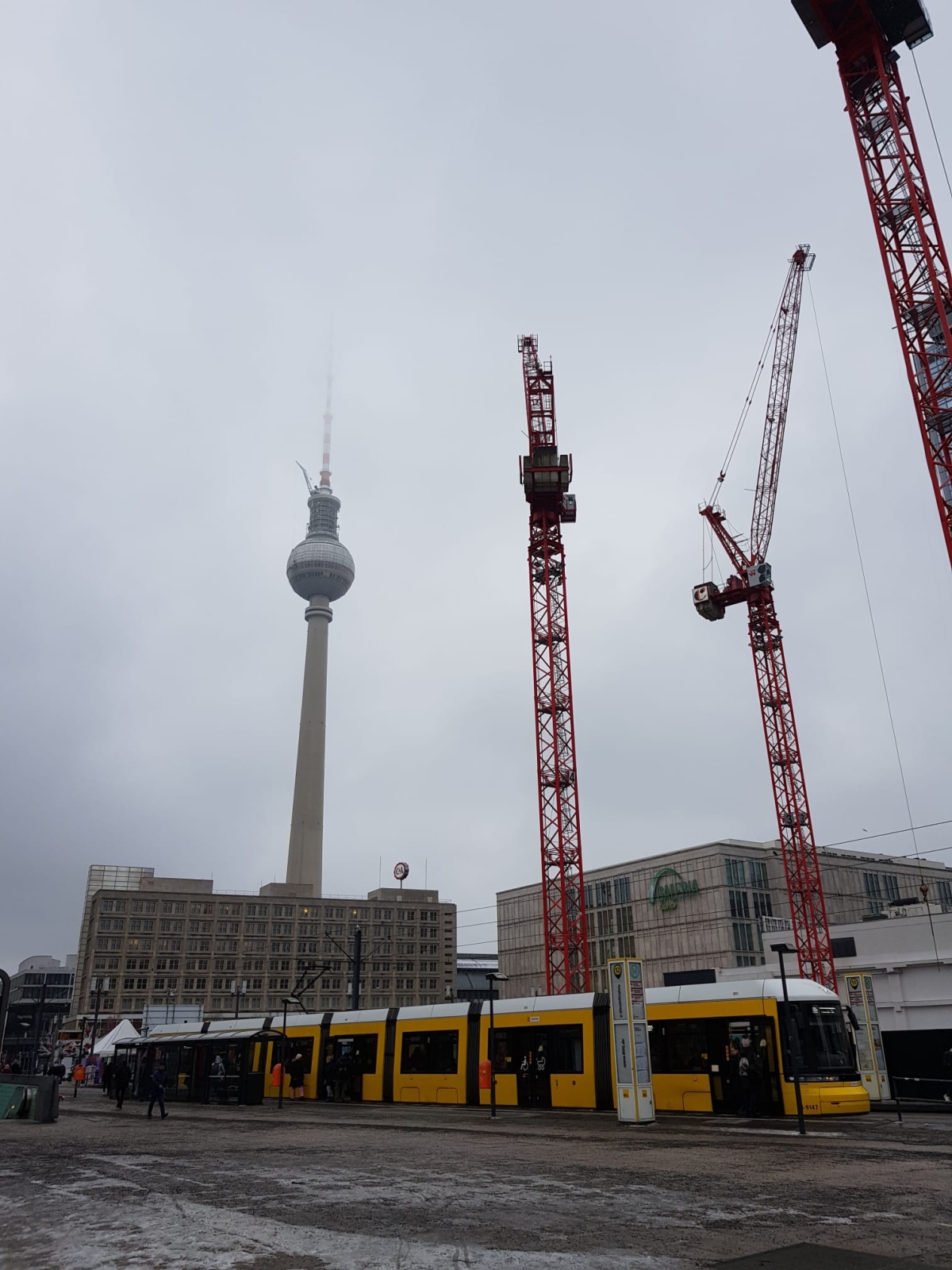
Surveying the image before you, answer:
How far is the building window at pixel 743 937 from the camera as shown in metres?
96.6

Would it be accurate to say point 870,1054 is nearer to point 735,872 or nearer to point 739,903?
point 739,903

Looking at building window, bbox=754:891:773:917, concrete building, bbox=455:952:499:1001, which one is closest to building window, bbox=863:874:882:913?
Result: building window, bbox=754:891:773:917

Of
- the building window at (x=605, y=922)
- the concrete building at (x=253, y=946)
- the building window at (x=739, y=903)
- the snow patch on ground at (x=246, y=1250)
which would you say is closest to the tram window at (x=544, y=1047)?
the snow patch on ground at (x=246, y=1250)

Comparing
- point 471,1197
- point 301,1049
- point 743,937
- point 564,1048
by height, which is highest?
point 743,937

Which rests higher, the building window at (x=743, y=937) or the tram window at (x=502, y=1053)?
the building window at (x=743, y=937)

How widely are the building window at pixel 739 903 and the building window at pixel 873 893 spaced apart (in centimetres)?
1663

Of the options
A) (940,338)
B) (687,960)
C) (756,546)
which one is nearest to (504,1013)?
(940,338)

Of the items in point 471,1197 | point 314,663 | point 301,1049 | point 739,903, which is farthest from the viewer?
point 314,663

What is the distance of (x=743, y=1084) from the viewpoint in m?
23.7

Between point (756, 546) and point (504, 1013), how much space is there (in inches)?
2004

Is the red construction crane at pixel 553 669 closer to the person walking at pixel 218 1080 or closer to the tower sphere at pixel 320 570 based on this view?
the person walking at pixel 218 1080

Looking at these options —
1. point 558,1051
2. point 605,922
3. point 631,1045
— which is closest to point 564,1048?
point 558,1051

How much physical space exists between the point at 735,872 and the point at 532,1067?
249 feet

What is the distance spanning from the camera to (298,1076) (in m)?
36.9
